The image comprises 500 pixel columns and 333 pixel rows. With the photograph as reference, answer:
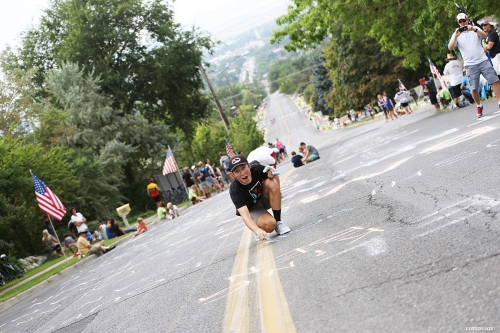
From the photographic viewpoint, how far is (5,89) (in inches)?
1673

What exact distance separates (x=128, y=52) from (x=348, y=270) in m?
44.1

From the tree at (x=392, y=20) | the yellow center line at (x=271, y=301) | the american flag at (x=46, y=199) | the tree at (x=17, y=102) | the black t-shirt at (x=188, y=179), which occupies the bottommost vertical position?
the yellow center line at (x=271, y=301)

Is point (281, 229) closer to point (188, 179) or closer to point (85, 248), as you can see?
point (85, 248)

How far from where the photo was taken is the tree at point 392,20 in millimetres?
23391

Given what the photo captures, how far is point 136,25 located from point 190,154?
15165 millimetres

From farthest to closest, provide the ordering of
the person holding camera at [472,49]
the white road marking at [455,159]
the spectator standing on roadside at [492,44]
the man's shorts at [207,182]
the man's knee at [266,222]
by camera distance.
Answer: the man's shorts at [207,182] < the spectator standing on roadside at [492,44] < the person holding camera at [472,49] < the white road marking at [455,159] < the man's knee at [266,222]

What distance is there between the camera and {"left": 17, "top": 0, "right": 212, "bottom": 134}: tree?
1785 inches

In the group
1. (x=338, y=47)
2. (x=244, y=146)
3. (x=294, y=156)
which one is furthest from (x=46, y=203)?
(x=338, y=47)

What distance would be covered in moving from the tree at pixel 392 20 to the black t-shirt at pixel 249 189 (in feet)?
49.1

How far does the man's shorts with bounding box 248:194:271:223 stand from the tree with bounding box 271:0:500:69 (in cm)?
1483

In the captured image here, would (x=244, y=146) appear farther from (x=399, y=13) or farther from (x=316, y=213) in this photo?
(x=316, y=213)

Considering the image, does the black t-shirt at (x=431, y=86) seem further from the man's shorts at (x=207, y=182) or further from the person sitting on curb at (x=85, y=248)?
the person sitting on curb at (x=85, y=248)

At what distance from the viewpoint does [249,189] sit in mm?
9289

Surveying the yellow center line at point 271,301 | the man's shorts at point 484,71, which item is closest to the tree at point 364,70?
the man's shorts at point 484,71
